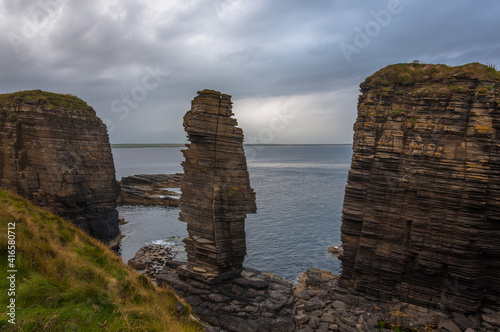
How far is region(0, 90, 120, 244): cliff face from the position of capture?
3584 cm

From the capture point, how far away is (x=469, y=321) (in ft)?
72.9

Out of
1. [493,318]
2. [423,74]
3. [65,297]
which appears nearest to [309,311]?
[493,318]

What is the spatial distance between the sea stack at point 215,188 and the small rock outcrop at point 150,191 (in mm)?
55745

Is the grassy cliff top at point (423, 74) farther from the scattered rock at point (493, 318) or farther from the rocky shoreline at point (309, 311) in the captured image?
the rocky shoreline at point (309, 311)

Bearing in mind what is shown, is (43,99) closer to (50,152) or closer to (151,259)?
(50,152)

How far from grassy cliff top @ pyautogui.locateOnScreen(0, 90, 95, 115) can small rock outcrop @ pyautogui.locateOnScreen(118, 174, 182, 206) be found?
41885 mm

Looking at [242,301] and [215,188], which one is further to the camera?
[215,188]

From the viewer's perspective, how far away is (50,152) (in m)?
36.4

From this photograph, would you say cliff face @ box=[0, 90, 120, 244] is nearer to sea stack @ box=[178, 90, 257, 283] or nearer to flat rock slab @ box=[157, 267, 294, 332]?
flat rock slab @ box=[157, 267, 294, 332]

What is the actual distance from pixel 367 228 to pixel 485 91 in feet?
44.8

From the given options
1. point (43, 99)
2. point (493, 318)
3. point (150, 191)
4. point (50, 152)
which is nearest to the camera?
point (493, 318)

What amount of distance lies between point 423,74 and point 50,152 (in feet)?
134

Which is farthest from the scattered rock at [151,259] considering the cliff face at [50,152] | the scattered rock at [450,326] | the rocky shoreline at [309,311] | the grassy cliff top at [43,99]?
the scattered rock at [450,326]

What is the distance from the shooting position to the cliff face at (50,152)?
35844 mm
